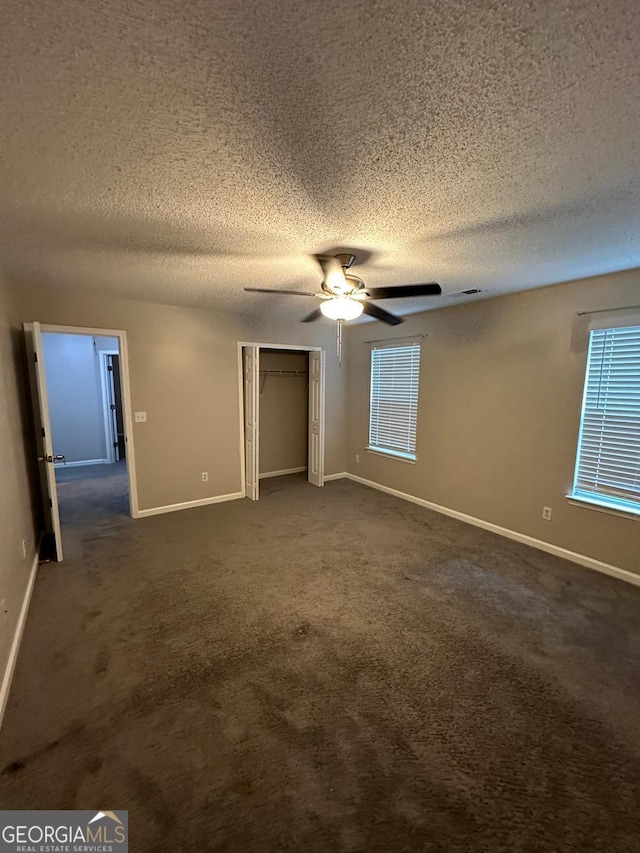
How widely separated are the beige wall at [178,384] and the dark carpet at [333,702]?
1335 millimetres

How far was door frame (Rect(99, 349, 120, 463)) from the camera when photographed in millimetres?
6727

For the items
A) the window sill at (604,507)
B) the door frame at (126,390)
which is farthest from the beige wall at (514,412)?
the door frame at (126,390)

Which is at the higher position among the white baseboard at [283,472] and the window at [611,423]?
the window at [611,423]

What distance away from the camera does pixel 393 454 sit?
5055mm

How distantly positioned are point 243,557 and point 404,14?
11.1 feet

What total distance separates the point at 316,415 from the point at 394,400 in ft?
3.96

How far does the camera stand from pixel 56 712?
1.75m

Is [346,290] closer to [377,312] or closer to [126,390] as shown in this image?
[377,312]

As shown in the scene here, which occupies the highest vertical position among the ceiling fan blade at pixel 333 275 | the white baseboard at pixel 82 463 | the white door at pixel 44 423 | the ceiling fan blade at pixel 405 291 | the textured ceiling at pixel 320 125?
the textured ceiling at pixel 320 125

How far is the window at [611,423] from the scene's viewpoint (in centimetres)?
284

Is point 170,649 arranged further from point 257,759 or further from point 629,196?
point 629,196

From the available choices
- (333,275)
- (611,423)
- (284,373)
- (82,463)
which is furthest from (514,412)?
(82,463)

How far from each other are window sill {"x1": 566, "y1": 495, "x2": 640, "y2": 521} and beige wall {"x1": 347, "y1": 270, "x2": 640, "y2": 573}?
39 mm

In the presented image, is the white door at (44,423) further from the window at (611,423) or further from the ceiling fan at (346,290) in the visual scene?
the window at (611,423)
